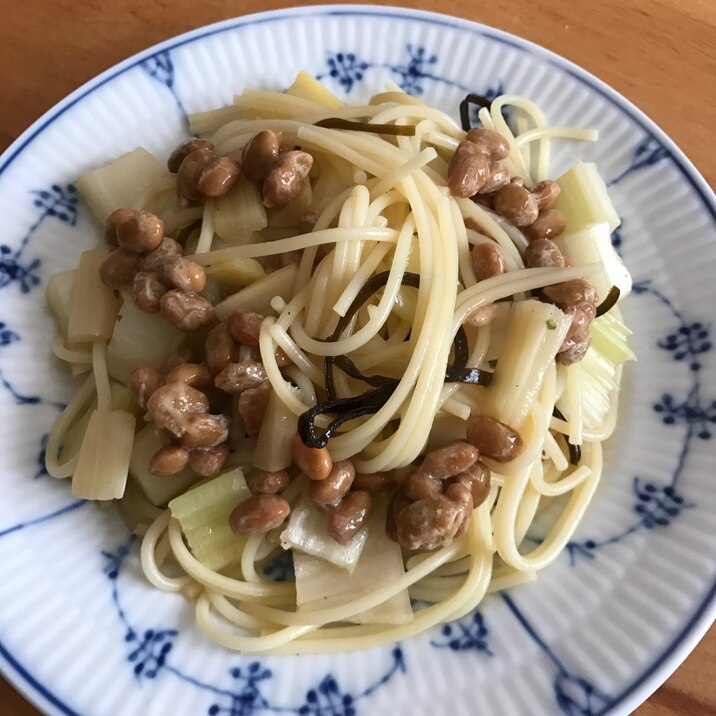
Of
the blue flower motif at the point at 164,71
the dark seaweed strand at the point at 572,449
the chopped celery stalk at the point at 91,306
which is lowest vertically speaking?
the chopped celery stalk at the point at 91,306

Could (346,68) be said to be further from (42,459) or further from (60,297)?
(42,459)

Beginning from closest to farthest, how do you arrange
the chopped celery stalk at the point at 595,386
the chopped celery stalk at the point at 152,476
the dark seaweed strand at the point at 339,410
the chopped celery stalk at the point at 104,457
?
the dark seaweed strand at the point at 339,410 < the chopped celery stalk at the point at 104,457 < the chopped celery stalk at the point at 152,476 < the chopped celery stalk at the point at 595,386

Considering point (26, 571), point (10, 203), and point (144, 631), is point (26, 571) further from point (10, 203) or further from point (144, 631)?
point (10, 203)

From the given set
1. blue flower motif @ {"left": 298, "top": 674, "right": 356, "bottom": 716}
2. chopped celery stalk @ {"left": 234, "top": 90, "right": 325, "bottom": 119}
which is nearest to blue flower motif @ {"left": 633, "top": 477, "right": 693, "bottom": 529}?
blue flower motif @ {"left": 298, "top": 674, "right": 356, "bottom": 716}

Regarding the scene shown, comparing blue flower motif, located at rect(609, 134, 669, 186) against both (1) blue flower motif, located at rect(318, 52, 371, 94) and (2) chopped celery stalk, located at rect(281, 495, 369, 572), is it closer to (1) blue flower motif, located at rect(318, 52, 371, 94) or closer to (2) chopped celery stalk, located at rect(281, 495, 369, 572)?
(1) blue flower motif, located at rect(318, 52, 371, 94)

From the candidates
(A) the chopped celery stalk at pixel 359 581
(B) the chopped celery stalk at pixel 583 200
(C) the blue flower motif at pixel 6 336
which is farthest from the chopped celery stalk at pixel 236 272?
(B) the chopped celery stalk at pixel 583 200

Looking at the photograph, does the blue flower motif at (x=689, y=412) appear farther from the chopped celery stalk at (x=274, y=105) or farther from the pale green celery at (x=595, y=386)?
the chopped celery stalk at (x=274, y=105)
